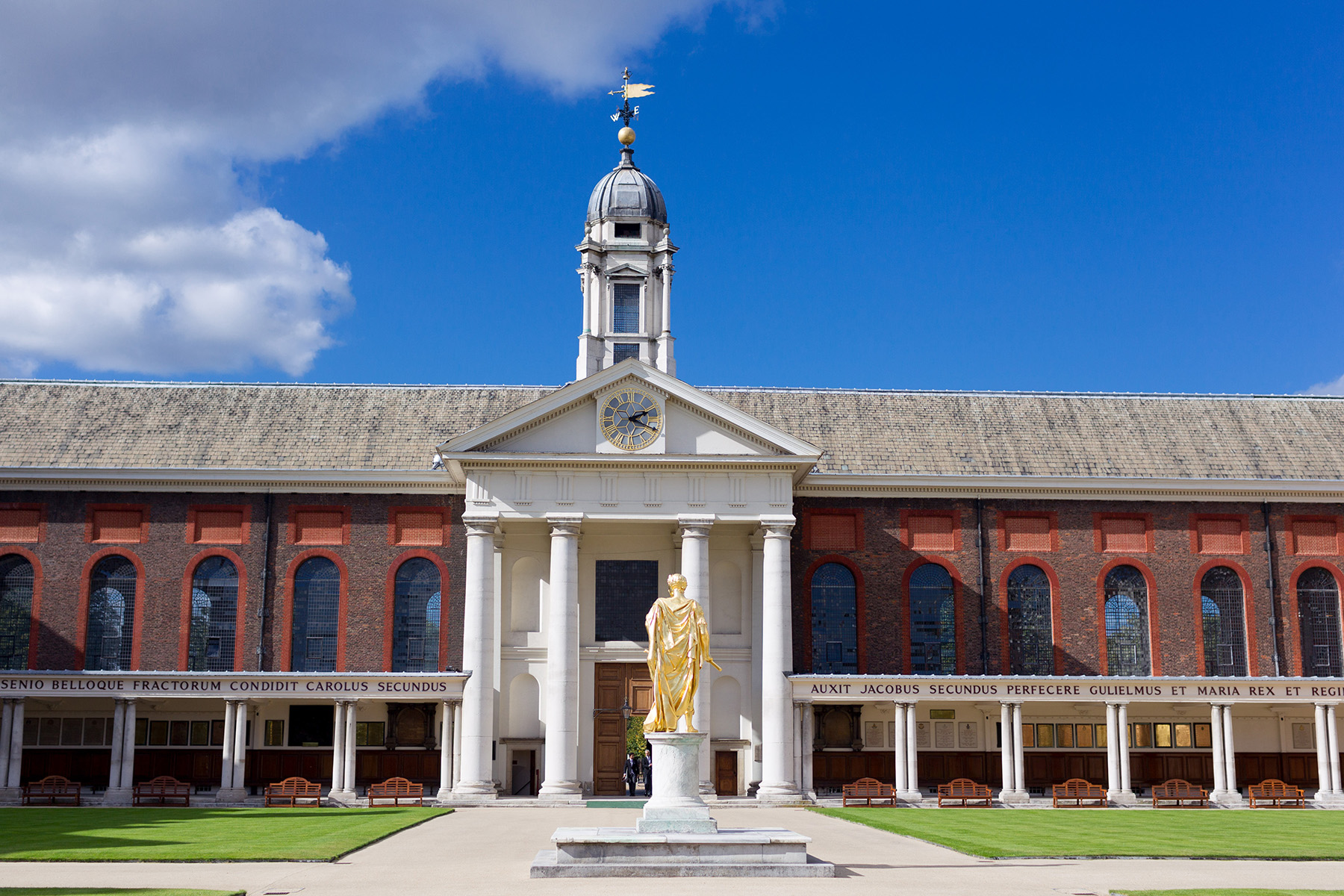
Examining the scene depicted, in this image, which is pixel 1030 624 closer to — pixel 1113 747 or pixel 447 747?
pixel 1113 747

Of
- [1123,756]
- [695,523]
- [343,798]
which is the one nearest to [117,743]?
[343,798]

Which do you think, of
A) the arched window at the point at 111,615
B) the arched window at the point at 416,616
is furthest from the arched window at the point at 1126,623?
the arched window at the point at 111,615

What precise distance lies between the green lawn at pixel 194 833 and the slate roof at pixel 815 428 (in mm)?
14401

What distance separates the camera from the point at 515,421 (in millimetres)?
46438

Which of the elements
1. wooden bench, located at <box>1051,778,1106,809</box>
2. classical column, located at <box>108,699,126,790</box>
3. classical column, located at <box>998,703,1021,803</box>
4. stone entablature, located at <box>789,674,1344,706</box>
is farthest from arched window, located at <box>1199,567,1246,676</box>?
classical column, located at <box>108,699,126,790</box>

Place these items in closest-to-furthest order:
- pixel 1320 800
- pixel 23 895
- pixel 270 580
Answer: pixel 23 895 < pixel 1320 800 < pixel 270 580

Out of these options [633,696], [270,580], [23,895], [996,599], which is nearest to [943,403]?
[996,599]

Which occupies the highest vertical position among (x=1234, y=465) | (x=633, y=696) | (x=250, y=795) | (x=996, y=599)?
(x=1234, y=465)

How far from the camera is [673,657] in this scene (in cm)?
2809

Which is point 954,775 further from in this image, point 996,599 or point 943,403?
point 943,403

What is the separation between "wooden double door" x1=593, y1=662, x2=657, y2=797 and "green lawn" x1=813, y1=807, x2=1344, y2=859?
8.88m

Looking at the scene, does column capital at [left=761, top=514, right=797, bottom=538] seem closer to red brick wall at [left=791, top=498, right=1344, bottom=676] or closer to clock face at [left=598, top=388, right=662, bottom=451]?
red brick wall at [left=791, top=498, right=1344, bottom=676]

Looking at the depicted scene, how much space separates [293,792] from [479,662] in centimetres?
707

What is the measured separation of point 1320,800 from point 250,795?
36161 millimetres
